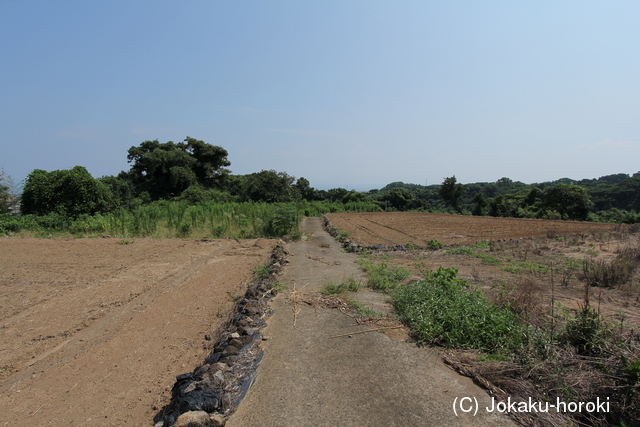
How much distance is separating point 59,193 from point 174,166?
16.4 metres

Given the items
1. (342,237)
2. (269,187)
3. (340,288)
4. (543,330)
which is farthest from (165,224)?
(543,330)

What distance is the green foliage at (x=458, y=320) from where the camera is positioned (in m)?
3.56

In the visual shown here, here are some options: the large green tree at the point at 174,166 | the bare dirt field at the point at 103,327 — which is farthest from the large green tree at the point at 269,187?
the bare dirt field at the point at 103,327

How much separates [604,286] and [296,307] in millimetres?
5607

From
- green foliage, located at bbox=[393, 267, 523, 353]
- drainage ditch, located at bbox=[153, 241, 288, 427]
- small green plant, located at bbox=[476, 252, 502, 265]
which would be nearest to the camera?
drainage ditch, located at bbox=[153, 241, 288, 427]

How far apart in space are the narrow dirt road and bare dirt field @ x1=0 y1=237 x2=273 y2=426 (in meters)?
1.06

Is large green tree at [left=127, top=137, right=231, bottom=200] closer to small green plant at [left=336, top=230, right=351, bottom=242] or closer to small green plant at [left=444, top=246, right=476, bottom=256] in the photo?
small green plant at [left=336, top=230, right=351, bottom=242]

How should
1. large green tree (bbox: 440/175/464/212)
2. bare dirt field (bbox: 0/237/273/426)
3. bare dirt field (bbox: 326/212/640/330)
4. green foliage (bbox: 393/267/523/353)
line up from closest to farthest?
1. bare dirt field (bbox: 0/237/273/426)
2. green foliage (bbox: 393/267/523/353)
3. bare dirt field (bbox: 326/212/640/330)
4. large green tree (bbox: 440/175/464/212)

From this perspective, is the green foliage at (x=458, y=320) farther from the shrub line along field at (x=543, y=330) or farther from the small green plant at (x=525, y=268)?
the small green plant at (x=525, y=268)

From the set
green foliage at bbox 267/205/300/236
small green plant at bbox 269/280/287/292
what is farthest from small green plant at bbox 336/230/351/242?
small green plant at bbox 269/280/287/292

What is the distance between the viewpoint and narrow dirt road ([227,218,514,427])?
8.47 ft

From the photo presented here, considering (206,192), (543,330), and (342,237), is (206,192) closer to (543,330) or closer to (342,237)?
(342,237)

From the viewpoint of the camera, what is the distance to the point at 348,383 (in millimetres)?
3039

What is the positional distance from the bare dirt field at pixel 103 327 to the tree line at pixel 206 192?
703 cm
